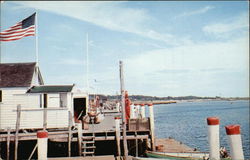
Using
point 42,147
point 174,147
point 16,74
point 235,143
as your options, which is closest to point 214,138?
point 235,143

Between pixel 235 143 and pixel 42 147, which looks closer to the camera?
pixel 235 143

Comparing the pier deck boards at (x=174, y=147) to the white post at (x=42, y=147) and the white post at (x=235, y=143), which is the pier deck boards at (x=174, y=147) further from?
the white post at (x=235, y=143)

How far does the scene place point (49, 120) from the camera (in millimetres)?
17312

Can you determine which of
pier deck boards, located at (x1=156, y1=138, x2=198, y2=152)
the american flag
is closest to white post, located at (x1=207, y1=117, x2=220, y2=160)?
pier deck boards, located at (x1=156, y1=138, x2=198, y2=152)

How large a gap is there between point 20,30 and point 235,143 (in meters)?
17.9

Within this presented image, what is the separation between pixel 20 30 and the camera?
18.0 metres

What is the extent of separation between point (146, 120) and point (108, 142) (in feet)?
10.3

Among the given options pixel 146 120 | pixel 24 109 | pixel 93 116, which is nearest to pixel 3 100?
pixel 24 109

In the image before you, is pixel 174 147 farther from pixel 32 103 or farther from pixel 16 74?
pixel 16 74

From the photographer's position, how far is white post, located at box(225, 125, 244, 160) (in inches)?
145

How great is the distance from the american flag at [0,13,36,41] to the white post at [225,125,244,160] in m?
17.4

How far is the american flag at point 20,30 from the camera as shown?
56.8 ft

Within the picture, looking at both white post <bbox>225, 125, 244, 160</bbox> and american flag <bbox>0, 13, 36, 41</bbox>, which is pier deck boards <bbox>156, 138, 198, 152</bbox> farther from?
white post <bbox>225, 125, 244, 160</bbox>

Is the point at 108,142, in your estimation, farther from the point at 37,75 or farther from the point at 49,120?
the point at 37,75
